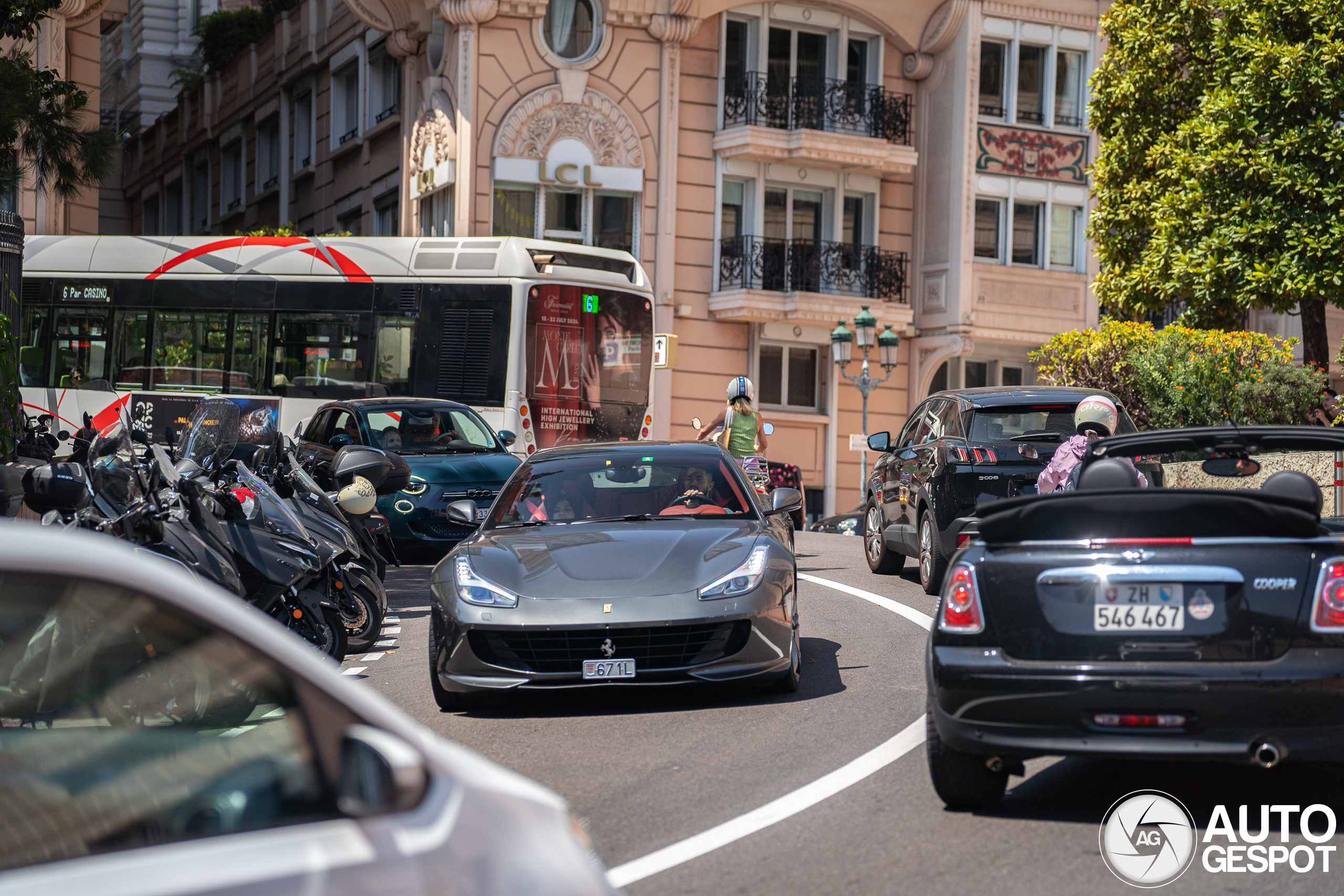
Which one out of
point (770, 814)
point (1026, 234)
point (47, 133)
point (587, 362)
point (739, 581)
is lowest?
point (770, 814)

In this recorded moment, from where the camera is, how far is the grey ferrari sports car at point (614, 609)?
25.0 ft

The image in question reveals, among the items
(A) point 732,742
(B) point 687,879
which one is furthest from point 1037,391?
(B) point 687,879

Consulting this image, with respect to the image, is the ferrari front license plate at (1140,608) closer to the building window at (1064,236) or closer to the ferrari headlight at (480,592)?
the ferrari headlight at (480,592)

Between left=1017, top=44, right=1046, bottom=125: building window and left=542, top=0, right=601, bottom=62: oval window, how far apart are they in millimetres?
9808

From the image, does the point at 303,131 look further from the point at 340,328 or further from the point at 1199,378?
the point at 1199,378

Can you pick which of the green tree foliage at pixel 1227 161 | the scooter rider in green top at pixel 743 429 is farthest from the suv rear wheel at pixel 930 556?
the green tree foliage at pixel 1227 161

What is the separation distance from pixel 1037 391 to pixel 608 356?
9.97 metres

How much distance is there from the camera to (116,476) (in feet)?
26.6

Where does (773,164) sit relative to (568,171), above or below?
above

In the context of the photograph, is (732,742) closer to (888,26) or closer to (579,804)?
(579,804)

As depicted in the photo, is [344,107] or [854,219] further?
[344,107]

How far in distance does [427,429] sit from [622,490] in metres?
8.12

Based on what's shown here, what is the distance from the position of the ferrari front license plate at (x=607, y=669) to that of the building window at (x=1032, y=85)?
29.8 metres

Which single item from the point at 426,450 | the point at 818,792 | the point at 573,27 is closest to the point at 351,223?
the point at 573,27
